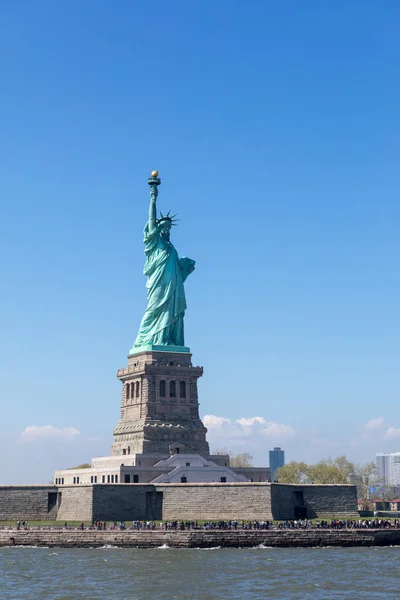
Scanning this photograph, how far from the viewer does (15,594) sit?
51.9m

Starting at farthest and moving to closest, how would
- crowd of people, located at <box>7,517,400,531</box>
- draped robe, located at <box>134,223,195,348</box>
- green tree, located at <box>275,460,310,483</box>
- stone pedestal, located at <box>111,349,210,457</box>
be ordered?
green tree, located at <box>275,460,310,483</box> < draped robe, located at <box>134,223,195,348</box> < stone pedestal, located at <box>111,349,210,457</box> < crowd of people, located at <box>7,517,400,531</box>

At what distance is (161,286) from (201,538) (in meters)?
29.9

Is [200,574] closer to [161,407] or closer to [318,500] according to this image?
[318,500]

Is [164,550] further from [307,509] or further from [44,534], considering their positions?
[307,509]

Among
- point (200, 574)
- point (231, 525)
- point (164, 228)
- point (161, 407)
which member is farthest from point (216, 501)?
point (164, 228)

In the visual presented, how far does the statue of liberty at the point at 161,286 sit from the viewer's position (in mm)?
95312

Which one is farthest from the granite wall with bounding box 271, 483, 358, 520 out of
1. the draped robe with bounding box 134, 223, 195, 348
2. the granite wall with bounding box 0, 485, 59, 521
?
the draped robe with bounding box 134, 223, 195, 348

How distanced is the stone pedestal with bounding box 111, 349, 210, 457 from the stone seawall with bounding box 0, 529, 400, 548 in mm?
16173

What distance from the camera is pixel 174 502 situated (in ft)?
263

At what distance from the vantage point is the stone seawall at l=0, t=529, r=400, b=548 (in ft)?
235

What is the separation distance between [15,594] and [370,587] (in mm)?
17561

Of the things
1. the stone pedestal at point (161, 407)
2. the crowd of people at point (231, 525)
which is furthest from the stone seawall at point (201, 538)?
the stone pedestal at point (161, 407)

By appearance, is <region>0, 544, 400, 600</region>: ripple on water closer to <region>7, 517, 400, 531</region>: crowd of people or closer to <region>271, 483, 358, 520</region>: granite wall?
<region>7, 517, 400, 531</region>: crowd of people

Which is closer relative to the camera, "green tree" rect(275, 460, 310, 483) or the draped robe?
the draped robe
